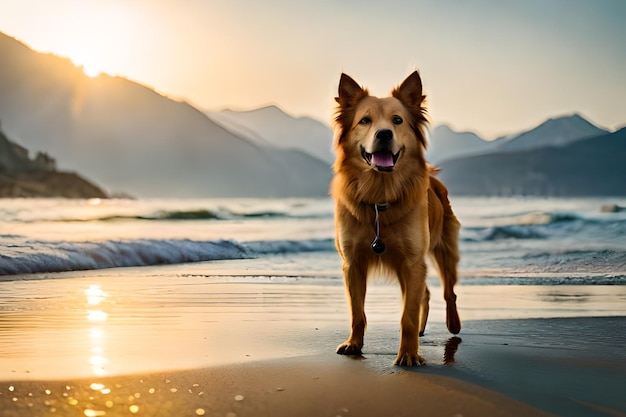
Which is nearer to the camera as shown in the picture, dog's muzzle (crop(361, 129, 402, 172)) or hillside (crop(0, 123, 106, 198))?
dog's muzzle (crop(361, 129, 402, 172))

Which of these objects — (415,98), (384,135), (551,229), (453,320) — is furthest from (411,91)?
(551,229)

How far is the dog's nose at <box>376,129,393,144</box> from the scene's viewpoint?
13.8 feet

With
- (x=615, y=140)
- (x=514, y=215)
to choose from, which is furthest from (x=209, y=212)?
(x=615, y=140)

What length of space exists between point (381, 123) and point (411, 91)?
43 centimetres

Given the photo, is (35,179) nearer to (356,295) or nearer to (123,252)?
(123,252)

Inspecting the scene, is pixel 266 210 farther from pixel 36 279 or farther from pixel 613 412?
pixel 613 412

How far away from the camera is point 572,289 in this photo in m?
8.70

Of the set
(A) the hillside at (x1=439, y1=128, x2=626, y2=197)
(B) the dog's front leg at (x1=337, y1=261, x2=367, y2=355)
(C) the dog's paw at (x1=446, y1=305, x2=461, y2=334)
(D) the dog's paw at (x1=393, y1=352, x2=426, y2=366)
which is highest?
(A) the hillside at (x1=439, y1=128, x2=626, y2=197)

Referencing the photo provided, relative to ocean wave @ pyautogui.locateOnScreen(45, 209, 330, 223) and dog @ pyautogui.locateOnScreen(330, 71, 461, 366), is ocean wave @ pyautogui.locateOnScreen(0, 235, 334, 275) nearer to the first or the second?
dog @ pyautogui.locateOnScreen(330, 71, 461, 366)

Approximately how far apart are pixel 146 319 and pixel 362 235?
7.13 feet

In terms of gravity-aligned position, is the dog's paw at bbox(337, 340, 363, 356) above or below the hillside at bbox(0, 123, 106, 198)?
below

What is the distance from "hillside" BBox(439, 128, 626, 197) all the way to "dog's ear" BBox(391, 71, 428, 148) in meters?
28.0

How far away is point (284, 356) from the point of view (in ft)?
13.8

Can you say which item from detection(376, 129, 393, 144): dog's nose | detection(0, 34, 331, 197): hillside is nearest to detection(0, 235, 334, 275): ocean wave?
detection(376, 129, 393, 144): dog's nose
